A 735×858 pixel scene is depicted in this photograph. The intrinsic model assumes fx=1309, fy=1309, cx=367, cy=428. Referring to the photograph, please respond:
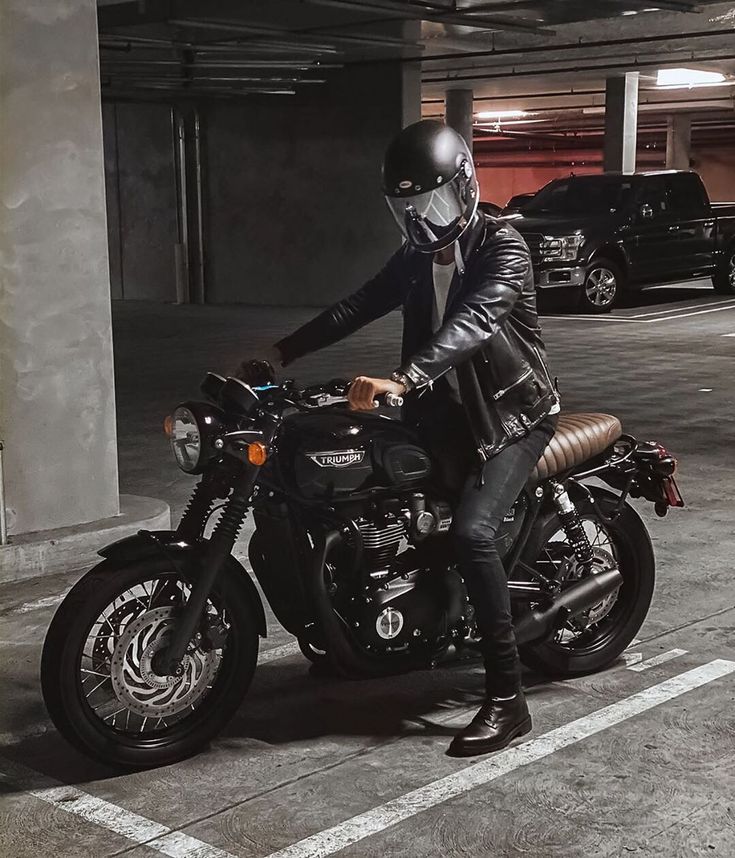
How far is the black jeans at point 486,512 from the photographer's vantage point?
399 cm

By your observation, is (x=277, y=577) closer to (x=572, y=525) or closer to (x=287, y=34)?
(x=572, y=525)

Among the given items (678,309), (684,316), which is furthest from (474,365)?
(678,309)

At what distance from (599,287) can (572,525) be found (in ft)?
45.7

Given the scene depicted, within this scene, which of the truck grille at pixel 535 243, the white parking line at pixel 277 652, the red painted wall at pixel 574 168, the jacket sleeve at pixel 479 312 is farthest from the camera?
the red painted wall at pixel 574 168

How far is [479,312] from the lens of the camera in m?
3.97

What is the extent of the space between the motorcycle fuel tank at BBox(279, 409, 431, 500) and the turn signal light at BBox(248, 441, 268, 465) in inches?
7.9

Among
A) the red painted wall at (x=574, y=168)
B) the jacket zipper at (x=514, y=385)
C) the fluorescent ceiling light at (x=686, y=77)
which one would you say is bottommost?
the jacket zipper at (x=514, y=385)

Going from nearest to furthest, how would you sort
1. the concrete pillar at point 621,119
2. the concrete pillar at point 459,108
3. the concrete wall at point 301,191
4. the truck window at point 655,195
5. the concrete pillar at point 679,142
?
the truck window at point 655,195 < the concrete wall at point 301,191 < the concrete pillar at point 621,119 < the concrete pillar at point 459,108 < the concrete pillar at point 679,142

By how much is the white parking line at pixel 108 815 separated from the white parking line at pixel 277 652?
46.5 inches

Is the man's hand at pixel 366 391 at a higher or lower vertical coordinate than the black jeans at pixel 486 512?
higher

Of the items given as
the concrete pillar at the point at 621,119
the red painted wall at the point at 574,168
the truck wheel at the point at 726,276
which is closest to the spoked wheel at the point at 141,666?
the truck wheel at the point at 726,276

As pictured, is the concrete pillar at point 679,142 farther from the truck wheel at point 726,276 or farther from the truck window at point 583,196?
the truck window at point 583,196

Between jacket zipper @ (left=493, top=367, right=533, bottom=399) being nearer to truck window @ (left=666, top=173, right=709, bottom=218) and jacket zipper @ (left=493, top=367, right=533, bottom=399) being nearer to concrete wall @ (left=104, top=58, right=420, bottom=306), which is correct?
truck window @ (left=666, top=173, right=709, bottom=218)

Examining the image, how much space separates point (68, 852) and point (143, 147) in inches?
A: 807
